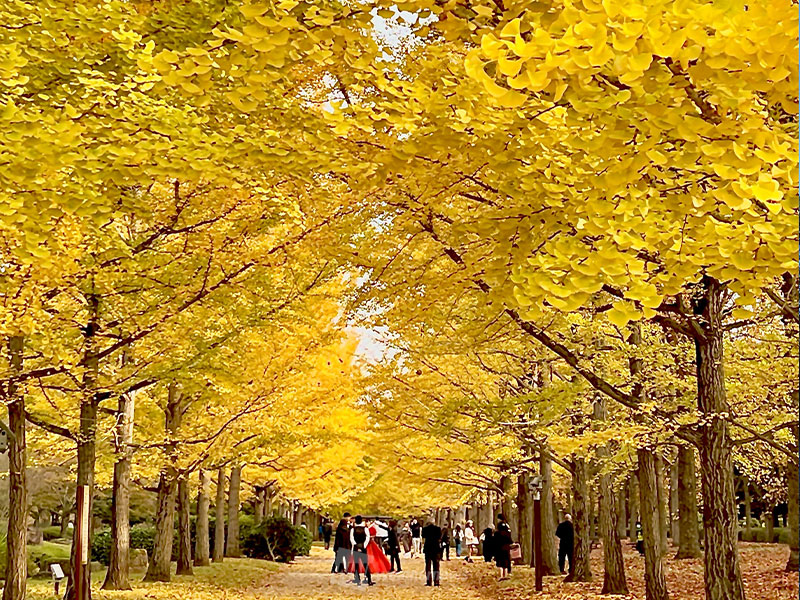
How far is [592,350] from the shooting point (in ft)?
33.6

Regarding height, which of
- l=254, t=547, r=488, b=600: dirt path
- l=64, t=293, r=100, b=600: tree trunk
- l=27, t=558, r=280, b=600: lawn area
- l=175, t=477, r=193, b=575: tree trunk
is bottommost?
l=254, t=547, r=488, b=600: dirt path

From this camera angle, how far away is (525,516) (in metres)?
20.2

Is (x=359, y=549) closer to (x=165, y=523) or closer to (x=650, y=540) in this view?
(x=165, y=523)

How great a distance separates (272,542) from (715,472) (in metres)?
20.2

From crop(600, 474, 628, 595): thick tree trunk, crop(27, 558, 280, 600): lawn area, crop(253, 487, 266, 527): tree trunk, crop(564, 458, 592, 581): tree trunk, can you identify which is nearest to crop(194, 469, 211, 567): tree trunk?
crop(27, 558, 280, 600): lawn area

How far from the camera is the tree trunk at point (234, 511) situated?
21641mm

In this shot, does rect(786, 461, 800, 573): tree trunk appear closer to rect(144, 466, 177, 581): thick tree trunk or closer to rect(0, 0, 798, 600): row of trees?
rect(0, 0, 798, 600): row of trees

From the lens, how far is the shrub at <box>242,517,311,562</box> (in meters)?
25.4

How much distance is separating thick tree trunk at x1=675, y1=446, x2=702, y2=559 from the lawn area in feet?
28.8

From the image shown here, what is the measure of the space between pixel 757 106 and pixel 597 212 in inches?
31.3

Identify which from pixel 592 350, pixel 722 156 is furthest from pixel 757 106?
pixel 592 350

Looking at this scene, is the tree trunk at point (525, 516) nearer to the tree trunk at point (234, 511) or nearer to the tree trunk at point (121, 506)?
the tree trunk at point (234, 511)

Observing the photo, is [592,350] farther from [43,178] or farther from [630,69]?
[630,69]

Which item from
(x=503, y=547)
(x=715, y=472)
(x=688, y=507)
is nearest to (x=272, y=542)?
(x=503, y=547)
